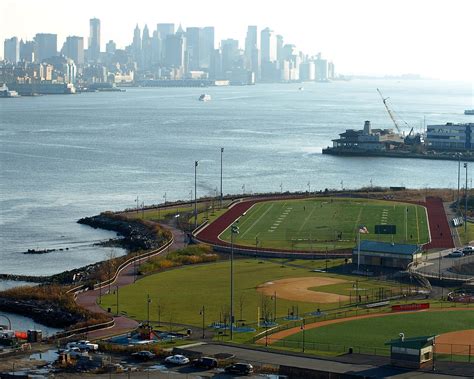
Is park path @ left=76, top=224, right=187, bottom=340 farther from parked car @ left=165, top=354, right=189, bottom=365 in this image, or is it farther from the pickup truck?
parked car @ left=165, top=354, right=189, bottom=365

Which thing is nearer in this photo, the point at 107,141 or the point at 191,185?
the point at 191,185

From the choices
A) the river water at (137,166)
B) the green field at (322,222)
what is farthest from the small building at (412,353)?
the river water at (137,166)

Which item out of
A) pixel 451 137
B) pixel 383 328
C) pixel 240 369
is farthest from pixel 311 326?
pixel 451 137

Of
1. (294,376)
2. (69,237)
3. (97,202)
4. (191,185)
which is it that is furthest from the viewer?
(191,185)

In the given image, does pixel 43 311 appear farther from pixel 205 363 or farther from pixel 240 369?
pixel 240 369

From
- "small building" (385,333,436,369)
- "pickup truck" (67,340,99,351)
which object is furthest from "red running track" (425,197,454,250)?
"pickup truck" (67,340,99,351)

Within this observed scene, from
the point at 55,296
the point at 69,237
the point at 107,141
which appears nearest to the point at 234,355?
the point at 55,296

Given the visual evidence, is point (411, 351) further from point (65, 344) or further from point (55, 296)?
point (55, 296)
